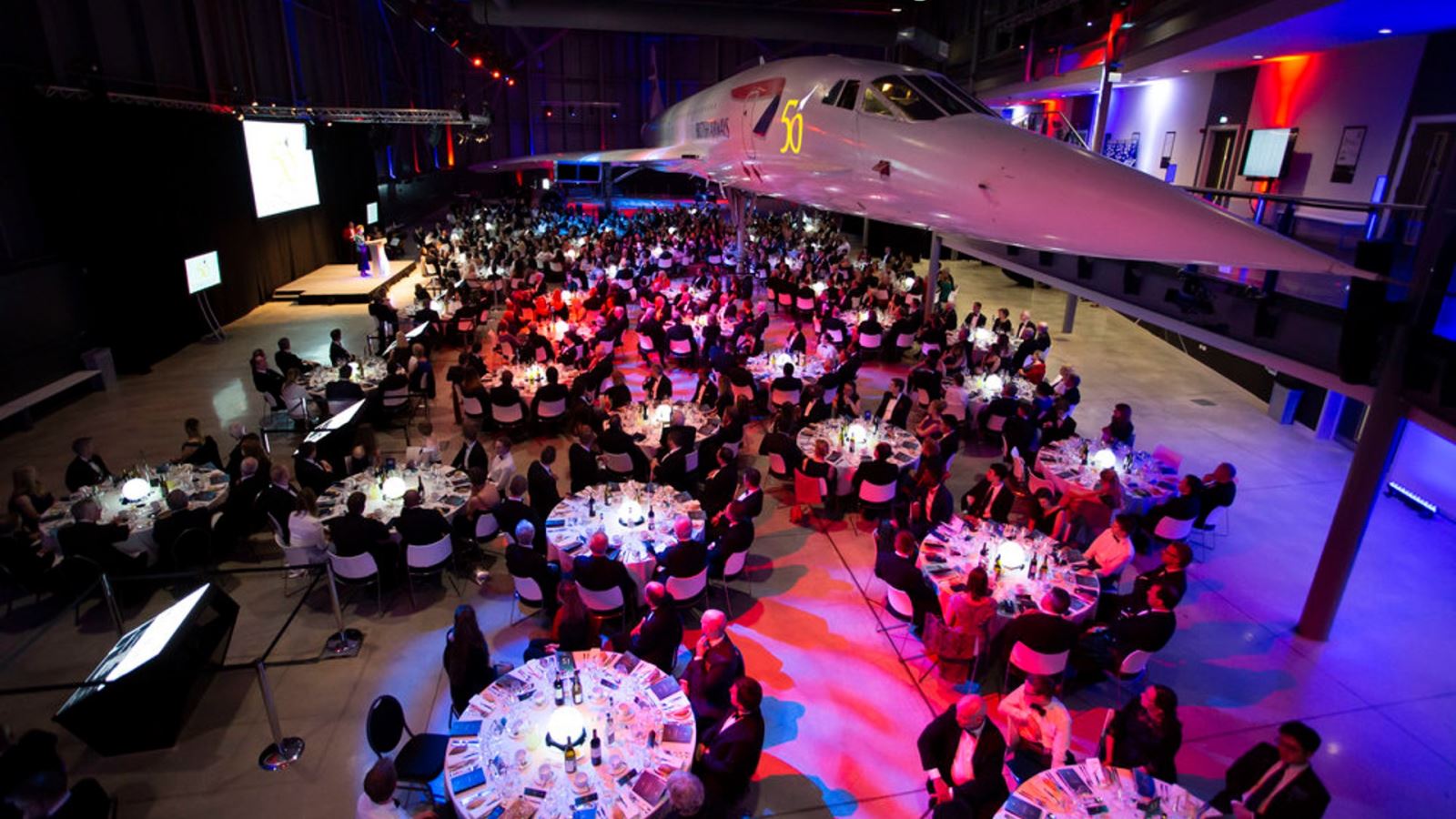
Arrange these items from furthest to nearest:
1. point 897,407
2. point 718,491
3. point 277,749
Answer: point 897,407 → point 718,491 → point 277,749

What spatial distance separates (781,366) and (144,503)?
963 centimetres

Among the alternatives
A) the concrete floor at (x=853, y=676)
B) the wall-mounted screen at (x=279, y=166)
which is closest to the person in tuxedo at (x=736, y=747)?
the concrete floor at (x=853, y=676)

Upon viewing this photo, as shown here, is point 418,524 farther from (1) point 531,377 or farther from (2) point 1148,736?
(2) point 1148,736

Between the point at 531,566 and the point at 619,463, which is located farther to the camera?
the point at 619,463

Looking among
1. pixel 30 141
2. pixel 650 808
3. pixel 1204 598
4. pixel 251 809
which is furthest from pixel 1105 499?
pixel 30 141

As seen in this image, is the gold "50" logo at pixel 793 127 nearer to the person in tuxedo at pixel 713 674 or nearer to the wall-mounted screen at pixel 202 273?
the person in tuxedo at pixel 713 674

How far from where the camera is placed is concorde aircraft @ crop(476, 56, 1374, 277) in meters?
5.55

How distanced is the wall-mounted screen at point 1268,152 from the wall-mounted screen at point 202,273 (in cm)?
2446

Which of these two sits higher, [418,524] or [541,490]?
[418,524]

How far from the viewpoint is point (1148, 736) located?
524 cm

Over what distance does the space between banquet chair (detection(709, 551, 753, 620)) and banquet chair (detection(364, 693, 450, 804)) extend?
129 inches

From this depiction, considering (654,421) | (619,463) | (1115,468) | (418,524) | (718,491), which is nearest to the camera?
(418,524)

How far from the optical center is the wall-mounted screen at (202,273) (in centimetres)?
1688

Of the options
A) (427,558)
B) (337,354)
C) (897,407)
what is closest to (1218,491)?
(897,407)
